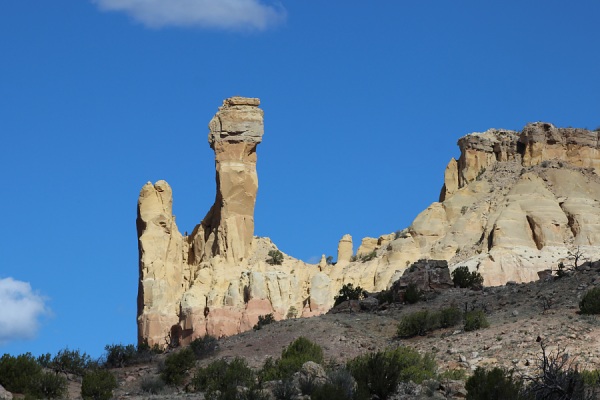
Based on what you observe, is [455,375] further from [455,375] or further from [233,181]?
[233,181]

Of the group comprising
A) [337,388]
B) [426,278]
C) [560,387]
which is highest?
[426,278]

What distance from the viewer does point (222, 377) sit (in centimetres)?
4544

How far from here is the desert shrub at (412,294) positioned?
6219cm

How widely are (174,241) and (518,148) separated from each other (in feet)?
73.1

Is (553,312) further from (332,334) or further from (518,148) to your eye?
(518,148)

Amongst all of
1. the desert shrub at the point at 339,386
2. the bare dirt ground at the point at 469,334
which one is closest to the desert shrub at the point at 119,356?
the bare dirt ground at the point at 469,334

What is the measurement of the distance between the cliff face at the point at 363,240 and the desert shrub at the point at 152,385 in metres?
29.8

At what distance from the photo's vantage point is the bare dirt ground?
46.1 meters

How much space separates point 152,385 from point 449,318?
1194cm

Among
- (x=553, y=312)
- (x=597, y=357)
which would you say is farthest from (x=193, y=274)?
(x=597, y=357)

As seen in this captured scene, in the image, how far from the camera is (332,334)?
5506 centimetres

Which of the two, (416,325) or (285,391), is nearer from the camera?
(285,391)

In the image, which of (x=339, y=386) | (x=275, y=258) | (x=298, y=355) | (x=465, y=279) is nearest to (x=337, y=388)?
Answer: (x=339, y=386)

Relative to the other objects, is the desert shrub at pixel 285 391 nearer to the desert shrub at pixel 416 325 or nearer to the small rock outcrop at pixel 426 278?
the desert shrub at pixel 416 325
